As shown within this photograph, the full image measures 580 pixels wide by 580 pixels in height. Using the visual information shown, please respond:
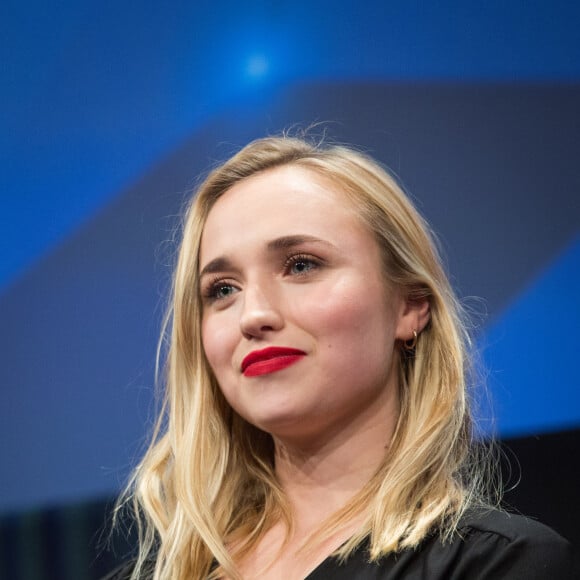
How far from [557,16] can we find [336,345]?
3.42 ft

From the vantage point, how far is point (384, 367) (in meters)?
1.49

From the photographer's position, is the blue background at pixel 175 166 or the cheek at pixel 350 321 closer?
the cheek at pixel 350 321

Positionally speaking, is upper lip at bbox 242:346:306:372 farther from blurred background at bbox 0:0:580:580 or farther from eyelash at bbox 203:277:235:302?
blurred background at bbox 0:0:580:580

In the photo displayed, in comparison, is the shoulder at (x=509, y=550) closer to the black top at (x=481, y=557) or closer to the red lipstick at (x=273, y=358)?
the black top at (x=481, y=557)

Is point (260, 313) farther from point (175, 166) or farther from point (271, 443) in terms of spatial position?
point (175, 166)

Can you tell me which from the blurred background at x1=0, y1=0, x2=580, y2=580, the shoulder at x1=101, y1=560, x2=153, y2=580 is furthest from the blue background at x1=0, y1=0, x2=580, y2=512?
the shoulder at x1=101, y1=560, x2=153, y2=580

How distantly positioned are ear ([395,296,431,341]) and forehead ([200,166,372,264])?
135 mm

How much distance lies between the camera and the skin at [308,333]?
1428 mm

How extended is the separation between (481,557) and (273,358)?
402mm

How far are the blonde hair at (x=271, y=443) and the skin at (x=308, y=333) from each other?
3 cm

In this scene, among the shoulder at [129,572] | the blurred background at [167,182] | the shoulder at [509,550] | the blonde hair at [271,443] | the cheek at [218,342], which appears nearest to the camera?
the shoulder at [509,550]

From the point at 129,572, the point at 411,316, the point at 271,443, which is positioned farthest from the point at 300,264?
the point at 129,572

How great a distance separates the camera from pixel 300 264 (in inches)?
58.2

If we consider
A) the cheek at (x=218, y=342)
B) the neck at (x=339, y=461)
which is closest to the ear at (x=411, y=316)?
the neck at (x=339, y=461)
